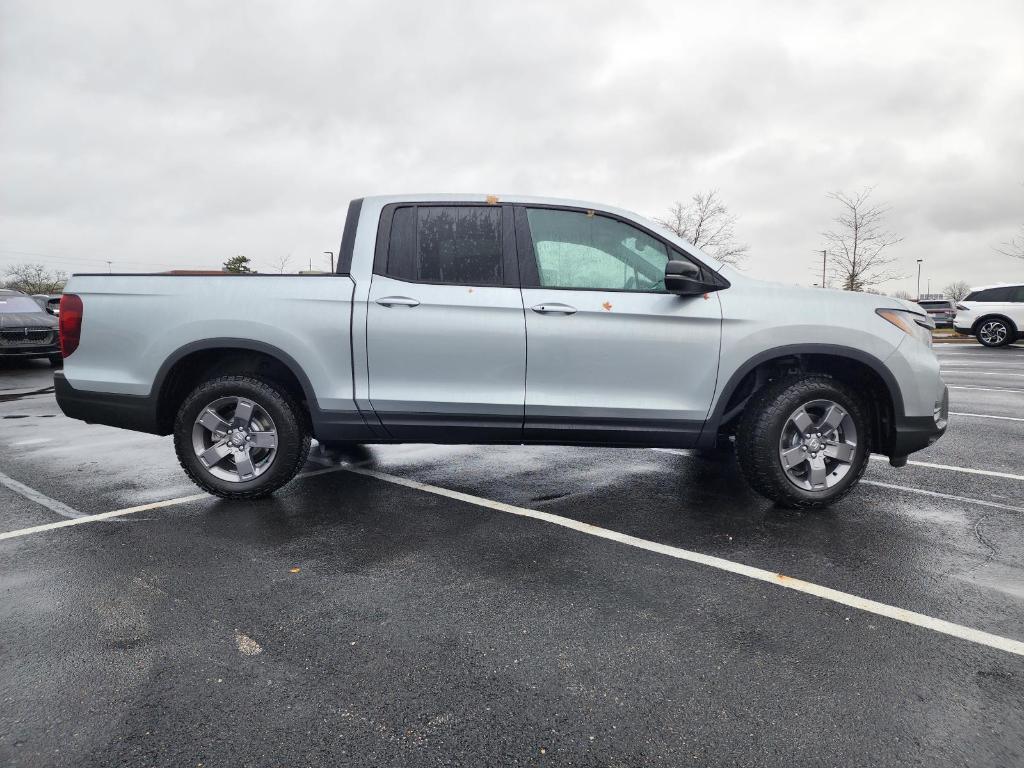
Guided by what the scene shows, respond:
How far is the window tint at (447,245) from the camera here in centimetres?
418

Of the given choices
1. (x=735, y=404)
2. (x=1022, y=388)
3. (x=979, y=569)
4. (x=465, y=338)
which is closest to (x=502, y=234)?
(x=465, y=338)

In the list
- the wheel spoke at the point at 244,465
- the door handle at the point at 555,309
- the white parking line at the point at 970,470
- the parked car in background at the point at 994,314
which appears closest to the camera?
the door handle at the point at 555,309

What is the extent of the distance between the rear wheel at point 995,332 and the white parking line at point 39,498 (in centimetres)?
2362

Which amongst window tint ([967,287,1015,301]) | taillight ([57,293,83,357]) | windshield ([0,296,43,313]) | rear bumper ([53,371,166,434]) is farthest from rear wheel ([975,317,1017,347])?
windshield ([0,296,43,313])

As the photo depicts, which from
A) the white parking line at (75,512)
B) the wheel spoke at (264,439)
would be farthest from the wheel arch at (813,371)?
the white parking line at (75,512)

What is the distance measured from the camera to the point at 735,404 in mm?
4309

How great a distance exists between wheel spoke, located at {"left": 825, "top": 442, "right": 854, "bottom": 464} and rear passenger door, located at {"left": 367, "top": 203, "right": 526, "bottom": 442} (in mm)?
1964

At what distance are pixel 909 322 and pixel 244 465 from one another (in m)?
4.36

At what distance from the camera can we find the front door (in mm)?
4055

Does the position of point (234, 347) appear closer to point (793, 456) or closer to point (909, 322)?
point (793, 456)

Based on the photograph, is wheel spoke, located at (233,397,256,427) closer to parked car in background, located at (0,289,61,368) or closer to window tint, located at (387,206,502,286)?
window tint, located at (387,206,502,286)

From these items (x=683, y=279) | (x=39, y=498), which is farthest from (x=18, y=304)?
(x=683, y=279)

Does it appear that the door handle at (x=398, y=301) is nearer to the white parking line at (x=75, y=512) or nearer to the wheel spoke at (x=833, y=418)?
the white parking line at (x=75, y=512)

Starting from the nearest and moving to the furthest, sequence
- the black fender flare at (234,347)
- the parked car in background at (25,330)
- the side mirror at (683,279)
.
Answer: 1. the side mirror at (683,279)
2. the black fender flare at (234,347)
3. the parked car in background at (25,330)
